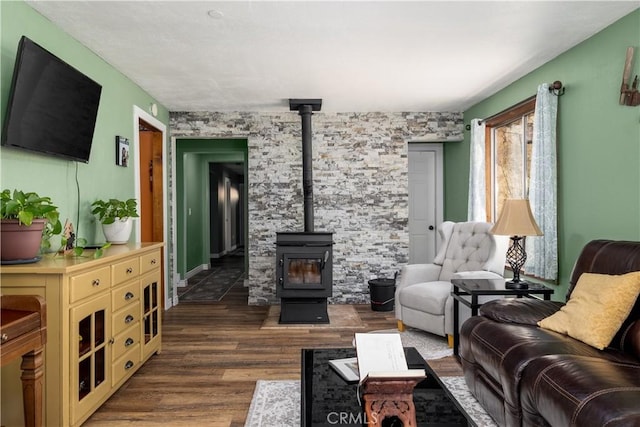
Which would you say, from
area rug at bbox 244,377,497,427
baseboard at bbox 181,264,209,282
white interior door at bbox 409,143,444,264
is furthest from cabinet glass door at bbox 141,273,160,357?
white interior door at bbox 409,143,444,264

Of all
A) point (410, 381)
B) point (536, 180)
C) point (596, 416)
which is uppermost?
point (536, 180)

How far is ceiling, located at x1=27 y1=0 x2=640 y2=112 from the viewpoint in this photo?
8.23 feet

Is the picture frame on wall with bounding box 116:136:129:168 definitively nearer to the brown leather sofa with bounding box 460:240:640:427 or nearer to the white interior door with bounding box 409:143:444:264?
the brown leather sofa with bounding box 460:240:640:427

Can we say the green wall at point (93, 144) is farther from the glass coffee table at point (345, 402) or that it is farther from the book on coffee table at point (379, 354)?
the book on coffee table at point (379, 354)

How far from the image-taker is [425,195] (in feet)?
19.7

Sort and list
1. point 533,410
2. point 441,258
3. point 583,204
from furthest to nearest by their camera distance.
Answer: point 441,258
point 583,204
point 533,410

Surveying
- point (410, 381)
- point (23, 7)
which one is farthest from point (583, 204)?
point (23, 7)

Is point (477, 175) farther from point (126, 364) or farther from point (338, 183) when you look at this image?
point (126, 364)

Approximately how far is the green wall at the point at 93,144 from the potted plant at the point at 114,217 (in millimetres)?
111

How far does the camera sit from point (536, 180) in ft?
11.1

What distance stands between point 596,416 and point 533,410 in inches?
17.2

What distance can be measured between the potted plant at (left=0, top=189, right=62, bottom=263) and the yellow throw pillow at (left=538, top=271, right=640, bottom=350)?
268 centimetres

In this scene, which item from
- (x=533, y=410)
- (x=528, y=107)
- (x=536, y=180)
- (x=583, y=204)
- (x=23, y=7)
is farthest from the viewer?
(x=528, y=107)

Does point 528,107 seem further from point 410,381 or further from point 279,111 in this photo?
point 410,381
